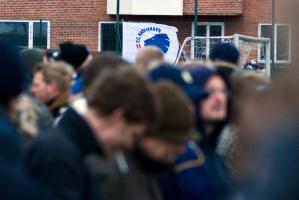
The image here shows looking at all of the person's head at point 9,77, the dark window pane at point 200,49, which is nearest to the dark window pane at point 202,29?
the dark window pane at point 200,49

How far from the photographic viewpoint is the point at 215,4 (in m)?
36.8

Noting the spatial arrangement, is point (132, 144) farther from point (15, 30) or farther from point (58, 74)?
point (15, 30)

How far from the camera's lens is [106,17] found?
37.2m

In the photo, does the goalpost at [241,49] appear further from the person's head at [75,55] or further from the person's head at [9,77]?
the person's head at [9,77]

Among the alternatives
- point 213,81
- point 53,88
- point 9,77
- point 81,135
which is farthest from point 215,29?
point 9,77

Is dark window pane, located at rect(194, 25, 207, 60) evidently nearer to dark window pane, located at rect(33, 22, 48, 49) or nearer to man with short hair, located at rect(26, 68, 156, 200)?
dark window pane, located at rect(33, 22, 48, 49)

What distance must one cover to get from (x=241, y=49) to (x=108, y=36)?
19767mm

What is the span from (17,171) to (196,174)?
6.30 feet

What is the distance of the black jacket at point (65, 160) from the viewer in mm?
3752

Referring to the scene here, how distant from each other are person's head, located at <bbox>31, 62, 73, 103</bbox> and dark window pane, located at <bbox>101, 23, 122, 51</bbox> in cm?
2991

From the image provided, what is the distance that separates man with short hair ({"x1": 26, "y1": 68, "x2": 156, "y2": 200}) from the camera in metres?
3.75

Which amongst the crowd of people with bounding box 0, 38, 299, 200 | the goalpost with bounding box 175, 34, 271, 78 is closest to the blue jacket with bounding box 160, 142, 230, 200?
the crowd of people with bounding box 0, 38, 299, 200

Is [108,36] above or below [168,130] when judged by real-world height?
above

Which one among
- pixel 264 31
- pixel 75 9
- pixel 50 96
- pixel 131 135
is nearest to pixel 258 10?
pixel 264 31
